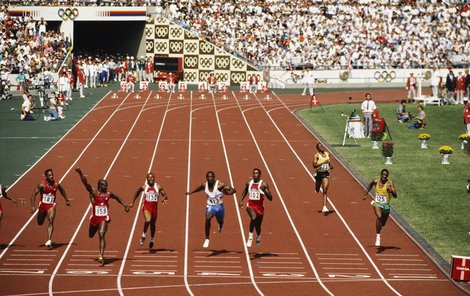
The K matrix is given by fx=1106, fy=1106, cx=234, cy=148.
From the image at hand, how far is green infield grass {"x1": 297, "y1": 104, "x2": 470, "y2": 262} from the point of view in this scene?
23312 millimetres

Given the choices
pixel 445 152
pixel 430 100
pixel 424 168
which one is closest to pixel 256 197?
pixel 424 168

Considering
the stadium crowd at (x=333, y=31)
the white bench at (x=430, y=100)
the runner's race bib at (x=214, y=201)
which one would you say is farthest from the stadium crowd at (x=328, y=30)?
the runner's race bib at (x=214, y=201)

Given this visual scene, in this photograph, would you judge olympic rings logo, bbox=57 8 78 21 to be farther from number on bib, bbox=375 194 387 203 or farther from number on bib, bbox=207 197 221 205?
number on bib, bbox=375 194 387 203

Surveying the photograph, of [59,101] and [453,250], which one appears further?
[59,101]

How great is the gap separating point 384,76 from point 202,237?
136ft

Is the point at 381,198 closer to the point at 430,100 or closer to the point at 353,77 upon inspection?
the point at 430,100

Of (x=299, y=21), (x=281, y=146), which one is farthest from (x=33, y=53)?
(x=281, y=146)

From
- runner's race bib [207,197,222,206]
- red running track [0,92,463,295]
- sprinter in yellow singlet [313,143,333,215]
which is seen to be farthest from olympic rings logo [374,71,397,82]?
runner's race bib [207,197,222,206]

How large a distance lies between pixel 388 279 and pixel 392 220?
523 cm

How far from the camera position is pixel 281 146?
35906mm

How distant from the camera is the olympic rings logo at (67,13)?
59.9 metres

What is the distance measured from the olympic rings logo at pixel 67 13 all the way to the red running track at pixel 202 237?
79.1 ft

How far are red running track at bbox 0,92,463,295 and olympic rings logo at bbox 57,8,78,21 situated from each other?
24.1 metres

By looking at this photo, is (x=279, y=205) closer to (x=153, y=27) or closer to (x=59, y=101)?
(x=59, y=101)
